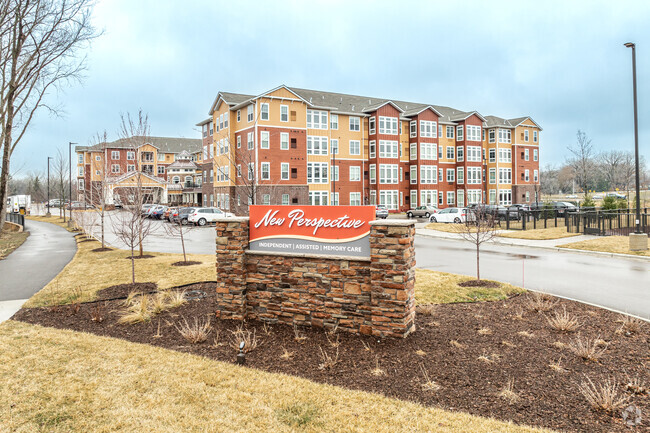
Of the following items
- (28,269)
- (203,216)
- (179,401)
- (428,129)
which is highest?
(428,129)

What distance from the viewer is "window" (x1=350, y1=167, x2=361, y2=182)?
55250 mm

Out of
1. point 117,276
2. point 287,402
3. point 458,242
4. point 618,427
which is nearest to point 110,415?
point 287,402

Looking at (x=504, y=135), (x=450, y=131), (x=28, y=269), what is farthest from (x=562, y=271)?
(x=504, y=135)

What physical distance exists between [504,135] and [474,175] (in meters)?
9.46

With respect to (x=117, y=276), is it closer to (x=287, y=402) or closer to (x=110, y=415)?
(x=110, y=415)

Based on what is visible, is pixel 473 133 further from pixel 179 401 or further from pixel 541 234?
pixel 179 401

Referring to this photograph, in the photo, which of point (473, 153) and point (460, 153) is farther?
point (460, 153)

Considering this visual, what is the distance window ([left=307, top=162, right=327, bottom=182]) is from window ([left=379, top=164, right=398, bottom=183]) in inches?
338

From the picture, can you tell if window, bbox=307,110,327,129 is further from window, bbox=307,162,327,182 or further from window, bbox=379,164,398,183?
window, bbox=379,164,398,183

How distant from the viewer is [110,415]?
4.86m

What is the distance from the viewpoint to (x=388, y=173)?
5619 centimetres

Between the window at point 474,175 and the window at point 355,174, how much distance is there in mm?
18564

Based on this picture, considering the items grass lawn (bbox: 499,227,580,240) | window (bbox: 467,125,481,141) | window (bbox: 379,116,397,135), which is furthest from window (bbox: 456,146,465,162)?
grass lawn (bbox: 499,227,580,240)

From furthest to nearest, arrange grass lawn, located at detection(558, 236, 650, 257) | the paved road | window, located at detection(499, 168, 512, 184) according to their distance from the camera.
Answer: window, located at detection(499, 168, 512, 184), grass lawn, located at detection(558, 236, 650, 257), the paved road
